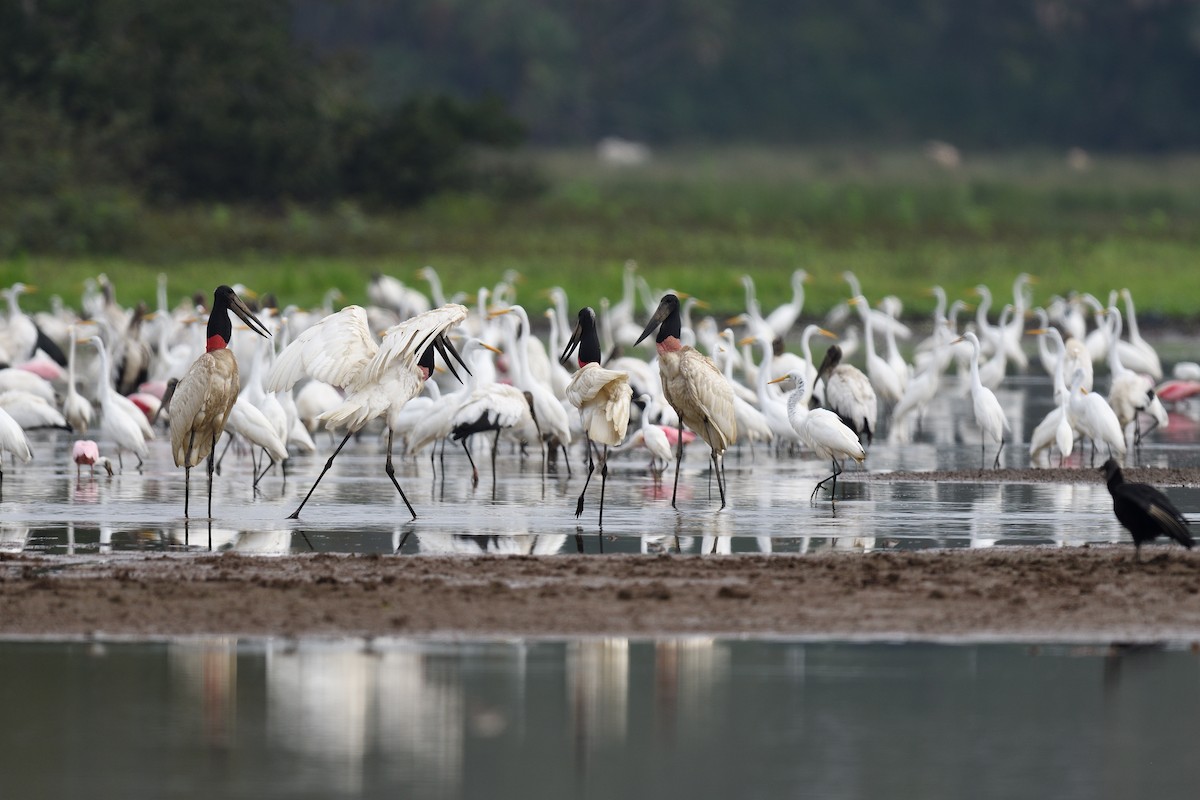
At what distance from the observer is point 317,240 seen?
117 ft

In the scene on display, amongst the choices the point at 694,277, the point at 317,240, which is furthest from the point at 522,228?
the point at 694,277

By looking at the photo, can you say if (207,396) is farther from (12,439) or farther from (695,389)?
(695,389)

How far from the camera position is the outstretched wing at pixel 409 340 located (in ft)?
39.8

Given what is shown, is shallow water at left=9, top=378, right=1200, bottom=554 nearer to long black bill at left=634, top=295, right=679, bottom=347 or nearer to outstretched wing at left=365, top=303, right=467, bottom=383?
outstretched wing at left=365, top=303, right=467, bottom=383

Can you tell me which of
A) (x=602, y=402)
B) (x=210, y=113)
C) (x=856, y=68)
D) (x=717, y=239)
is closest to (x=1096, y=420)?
(x=602, y=402)

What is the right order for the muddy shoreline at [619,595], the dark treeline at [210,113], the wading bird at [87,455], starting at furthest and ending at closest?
the dark treeline at [210,113]
the wading bird at [87,455]
the muddy shoreline at [619,595]

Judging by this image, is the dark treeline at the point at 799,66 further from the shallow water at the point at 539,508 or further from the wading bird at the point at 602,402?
the wading bird at the point at 602,402

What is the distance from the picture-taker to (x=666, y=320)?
1349 cm

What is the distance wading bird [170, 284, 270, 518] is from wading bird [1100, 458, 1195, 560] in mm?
4908

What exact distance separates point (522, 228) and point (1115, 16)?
113 feet

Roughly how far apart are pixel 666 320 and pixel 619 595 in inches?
165

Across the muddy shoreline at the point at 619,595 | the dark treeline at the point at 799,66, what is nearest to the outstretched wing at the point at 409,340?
the muddy shoreline at the point at 619,595

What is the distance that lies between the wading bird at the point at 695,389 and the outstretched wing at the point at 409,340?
1376 millimetres

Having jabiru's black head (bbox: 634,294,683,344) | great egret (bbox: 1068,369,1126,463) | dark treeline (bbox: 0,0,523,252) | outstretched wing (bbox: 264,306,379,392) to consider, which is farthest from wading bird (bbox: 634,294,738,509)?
dark treeline (bbox: 0,0,523,252)
